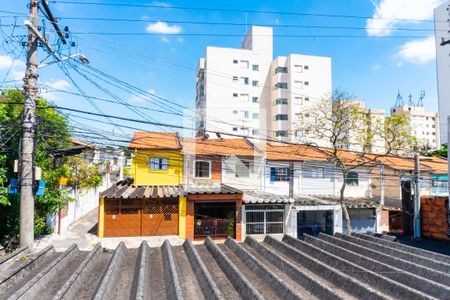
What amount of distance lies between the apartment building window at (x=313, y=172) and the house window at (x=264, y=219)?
423cm

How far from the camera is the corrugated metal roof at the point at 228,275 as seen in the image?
3.32 metres

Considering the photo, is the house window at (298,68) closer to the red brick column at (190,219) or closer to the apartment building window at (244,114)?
the apartment building window at (244,114)

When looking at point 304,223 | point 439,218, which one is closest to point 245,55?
point 304,223

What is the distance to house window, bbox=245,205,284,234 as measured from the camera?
21109mm

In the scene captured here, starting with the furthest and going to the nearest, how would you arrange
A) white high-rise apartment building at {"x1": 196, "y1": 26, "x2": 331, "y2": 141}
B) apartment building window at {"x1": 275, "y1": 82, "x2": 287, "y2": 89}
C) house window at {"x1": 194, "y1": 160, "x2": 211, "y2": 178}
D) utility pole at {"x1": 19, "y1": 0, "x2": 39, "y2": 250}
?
apartment building window at {"x1": 275, "y1": 82, "x2": 287, "y2": 89} → white high-rise apartment building at {"x1": 196, "y1": 26, "x2": 331, "y2": 141} → house window at {"x1": 194, "y1": 160, "x2": 211, "y2": 178} → utility pole at {"x1": 19, "y1": 0, "x2": 39, "y2": 250}

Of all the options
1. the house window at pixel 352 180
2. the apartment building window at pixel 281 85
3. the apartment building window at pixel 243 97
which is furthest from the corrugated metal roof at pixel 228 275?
the apartment building window at pixel 281 85

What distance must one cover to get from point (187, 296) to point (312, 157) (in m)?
22.3

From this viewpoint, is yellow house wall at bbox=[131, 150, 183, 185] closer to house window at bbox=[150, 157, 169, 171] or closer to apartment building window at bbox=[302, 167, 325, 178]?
house window at bbox=[150, 157, 169, 171]

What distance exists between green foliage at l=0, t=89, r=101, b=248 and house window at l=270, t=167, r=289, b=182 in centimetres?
1495

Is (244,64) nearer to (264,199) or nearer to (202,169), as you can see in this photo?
(202,169)

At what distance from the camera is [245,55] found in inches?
1941

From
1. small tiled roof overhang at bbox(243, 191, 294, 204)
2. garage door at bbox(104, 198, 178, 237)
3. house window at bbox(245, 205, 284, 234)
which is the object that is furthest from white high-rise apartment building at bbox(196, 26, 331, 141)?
garage door at bbox(104, 198, 178, 237)

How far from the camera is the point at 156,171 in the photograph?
22.0 meters

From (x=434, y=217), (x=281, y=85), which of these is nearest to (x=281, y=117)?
(x=281, y=85)
